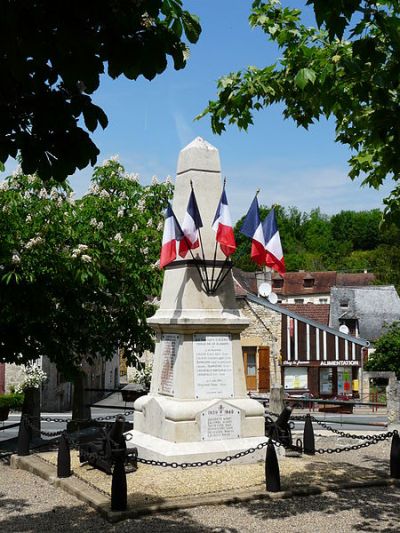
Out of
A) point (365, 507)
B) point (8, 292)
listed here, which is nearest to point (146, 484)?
point (365, 507)

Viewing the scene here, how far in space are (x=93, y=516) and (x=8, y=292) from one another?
5.31 metres

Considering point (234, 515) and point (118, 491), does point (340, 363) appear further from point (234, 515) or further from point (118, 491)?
point (118, 491)

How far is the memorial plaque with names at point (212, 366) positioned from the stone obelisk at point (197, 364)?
2 centimetres

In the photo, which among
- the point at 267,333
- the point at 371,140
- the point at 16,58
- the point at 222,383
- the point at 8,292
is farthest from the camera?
the point at 267,333

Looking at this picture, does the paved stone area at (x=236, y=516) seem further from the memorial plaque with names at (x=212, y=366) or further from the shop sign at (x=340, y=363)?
the shop sign at (x=340, y=363)

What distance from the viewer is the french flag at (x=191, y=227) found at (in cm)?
1005

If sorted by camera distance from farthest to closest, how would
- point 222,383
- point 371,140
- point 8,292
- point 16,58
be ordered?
point 8,292 → point 222,383 → point 371,140 → point 16,58

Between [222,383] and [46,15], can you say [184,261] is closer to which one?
[222,383]

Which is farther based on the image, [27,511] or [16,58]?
[27,511]

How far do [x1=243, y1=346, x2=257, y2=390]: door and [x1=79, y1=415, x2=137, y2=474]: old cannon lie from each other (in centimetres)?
2274

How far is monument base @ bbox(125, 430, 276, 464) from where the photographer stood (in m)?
9.48

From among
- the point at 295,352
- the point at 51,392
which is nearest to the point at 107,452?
the point at 51,392

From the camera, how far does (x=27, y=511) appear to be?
7828 mm

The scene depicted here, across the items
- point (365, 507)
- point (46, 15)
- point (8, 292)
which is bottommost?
point (365, 507)
